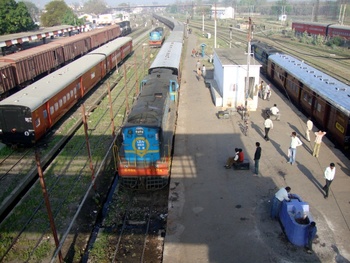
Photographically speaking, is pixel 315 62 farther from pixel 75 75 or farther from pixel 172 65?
pixel 75 75

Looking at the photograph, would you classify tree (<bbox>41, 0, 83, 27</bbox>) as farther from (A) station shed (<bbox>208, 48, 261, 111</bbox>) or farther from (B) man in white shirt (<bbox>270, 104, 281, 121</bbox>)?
(B) man in white shirt (<bbox>270, 104, 281, 121</bbox>)

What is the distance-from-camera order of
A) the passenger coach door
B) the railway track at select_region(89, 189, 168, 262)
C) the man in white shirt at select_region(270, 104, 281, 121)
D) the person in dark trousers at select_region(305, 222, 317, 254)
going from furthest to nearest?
the man in white shirt at select_region(270, 104, 281, 121) → the passenger coach door → the railway track at select_region(89, 189, 168, 262) → the person in dark trousers at select_region(305, 222, 317, 254)

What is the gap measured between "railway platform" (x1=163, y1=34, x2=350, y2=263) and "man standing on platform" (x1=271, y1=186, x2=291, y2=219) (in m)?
0.36

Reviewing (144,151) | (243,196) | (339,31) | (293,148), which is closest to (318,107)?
(293,148)

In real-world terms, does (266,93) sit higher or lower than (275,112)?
higher

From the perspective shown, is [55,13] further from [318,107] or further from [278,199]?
[278,199]

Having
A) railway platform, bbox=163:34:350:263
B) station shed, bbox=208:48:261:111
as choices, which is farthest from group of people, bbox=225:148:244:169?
station shed, bbox=208:48:261:111

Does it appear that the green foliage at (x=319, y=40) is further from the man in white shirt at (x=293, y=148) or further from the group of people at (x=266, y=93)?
the man in white shirt at (x=293, y=148)

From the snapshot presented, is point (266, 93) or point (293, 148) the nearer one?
point (293, 148)

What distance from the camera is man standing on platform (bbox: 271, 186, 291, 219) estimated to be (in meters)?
12.0

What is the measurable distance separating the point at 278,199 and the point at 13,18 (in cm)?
5782

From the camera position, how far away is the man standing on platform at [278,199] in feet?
39.4

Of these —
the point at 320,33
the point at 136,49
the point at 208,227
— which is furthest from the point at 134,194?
the point at 320,33

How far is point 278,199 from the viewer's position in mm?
12062
